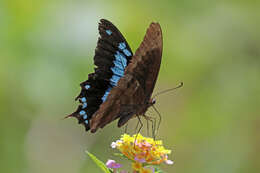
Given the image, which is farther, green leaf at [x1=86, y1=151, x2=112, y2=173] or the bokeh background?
the bokeh background

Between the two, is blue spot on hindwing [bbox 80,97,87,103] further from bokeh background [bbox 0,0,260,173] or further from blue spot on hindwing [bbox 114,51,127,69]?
bokeh background [bbox 0,0,260,173]

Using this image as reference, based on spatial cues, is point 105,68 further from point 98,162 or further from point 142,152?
point 98,162

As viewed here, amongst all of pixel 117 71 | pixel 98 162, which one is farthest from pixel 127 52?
pixel 98 162

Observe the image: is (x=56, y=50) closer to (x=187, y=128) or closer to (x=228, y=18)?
(x=187, y=128)

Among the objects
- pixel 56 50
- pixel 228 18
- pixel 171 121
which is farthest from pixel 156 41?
pixel 228 18

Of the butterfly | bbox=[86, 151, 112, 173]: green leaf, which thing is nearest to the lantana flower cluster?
bbox=[86, 151, 112, 173]: green leaf

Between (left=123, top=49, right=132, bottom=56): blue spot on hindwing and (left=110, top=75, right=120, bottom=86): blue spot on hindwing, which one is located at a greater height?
(left=123, top=49, right=132, bottom=56): blue spot on hindwing
